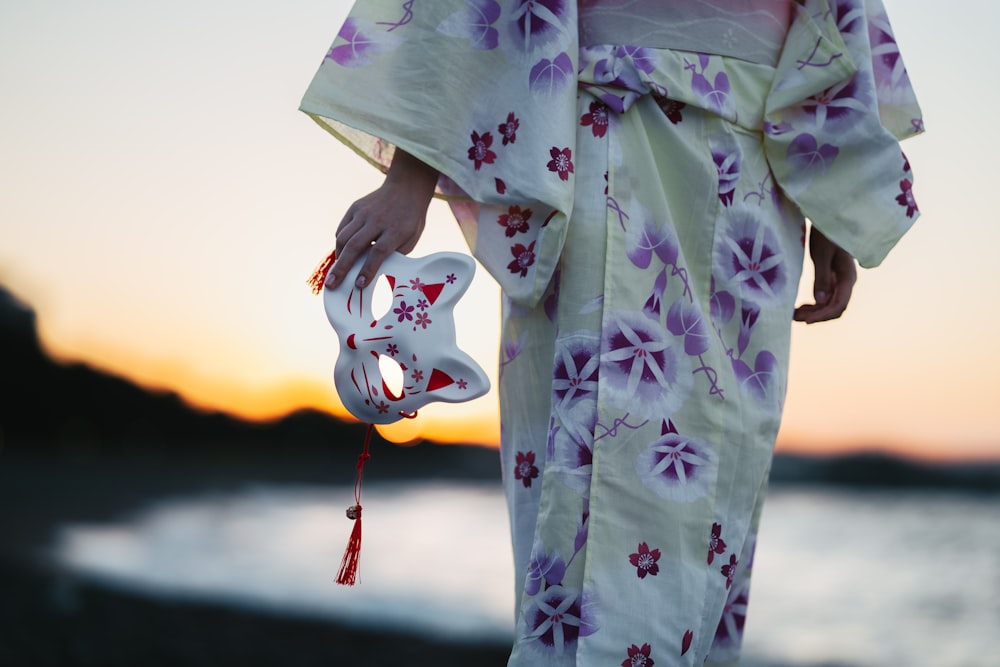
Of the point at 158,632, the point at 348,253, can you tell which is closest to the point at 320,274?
the point at 348,253

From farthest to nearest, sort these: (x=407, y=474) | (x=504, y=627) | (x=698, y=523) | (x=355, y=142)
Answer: (x=407, y=474) < (x=504, y=627) < (x=355, y=142) < (x=698, y=523)

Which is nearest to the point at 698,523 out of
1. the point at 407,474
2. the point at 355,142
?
the point at 355,142

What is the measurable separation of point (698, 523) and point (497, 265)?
1.04 ft

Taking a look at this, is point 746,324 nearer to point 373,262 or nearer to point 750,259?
point 750,259

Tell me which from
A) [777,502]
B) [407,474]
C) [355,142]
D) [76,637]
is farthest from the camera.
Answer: [407,474]

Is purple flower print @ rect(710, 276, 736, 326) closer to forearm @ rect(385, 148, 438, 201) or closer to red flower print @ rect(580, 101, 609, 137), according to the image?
red flower print @ rect(580, 101, 609, 137)

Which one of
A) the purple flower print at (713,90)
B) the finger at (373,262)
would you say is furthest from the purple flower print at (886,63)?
the finger at (373,262)

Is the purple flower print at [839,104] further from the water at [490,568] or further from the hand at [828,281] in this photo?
the water at [490,568]

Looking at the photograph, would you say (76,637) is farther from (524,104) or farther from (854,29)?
(854,29)

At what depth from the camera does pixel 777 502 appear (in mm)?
5691

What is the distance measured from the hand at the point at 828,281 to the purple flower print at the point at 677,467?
346 mm

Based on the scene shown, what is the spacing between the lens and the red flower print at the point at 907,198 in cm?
114

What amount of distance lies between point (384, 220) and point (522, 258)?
14 cm

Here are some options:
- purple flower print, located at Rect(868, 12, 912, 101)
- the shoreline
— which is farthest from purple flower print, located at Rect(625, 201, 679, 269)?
the shoreline
